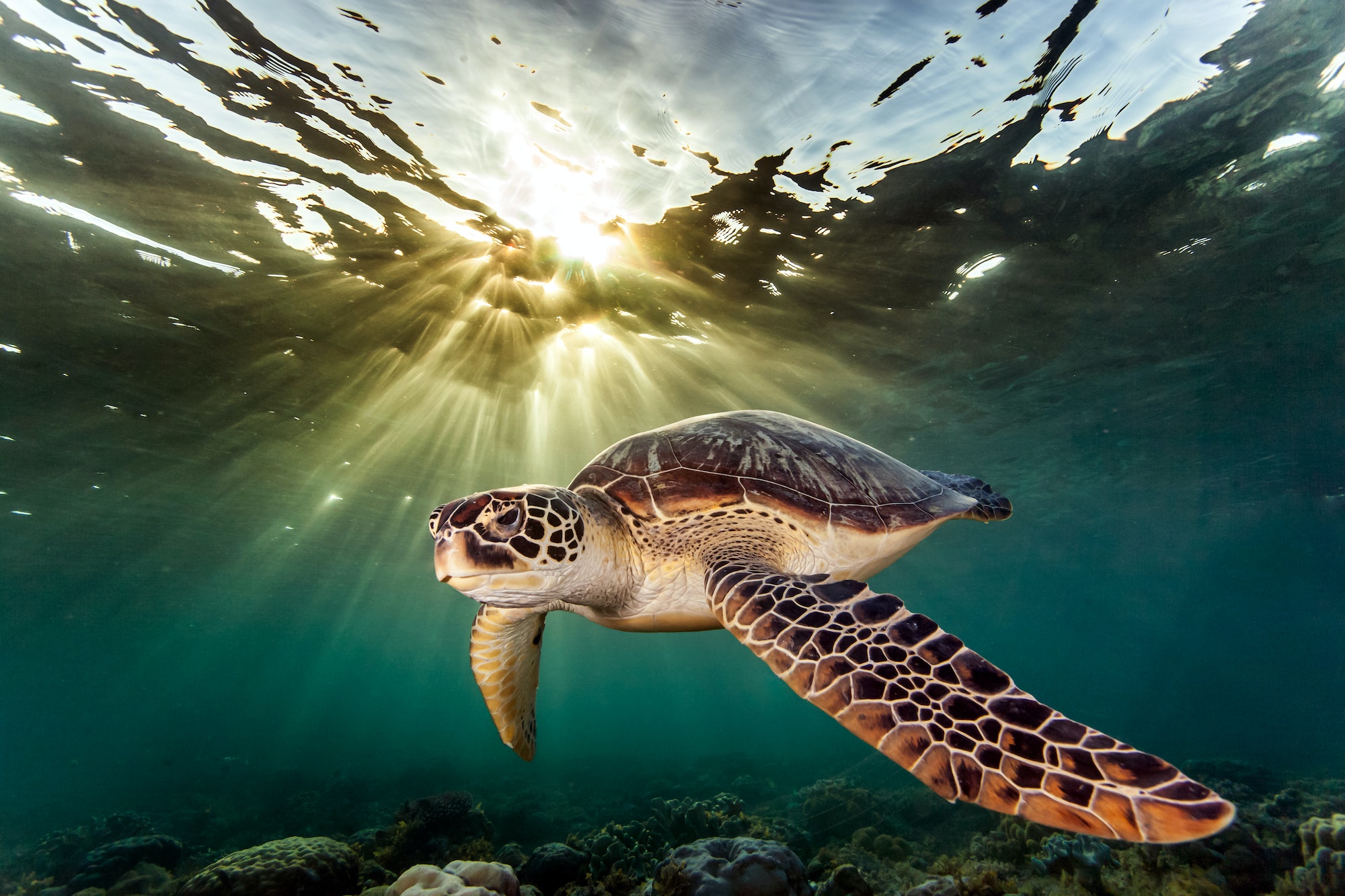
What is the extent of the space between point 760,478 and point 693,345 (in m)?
7.24

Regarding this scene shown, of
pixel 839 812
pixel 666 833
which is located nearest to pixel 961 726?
pixel 666 833

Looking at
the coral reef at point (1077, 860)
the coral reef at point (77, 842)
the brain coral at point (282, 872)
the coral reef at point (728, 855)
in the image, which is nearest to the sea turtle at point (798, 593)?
the coral reef at point (728, 855)

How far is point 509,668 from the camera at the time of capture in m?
3.72

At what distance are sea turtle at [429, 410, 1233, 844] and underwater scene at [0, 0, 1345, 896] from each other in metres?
0.02

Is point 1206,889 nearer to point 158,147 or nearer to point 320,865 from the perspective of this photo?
point 320,865

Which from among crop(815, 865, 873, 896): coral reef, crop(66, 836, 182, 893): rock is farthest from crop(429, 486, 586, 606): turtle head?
crop(66, 836, 182, 893): rock

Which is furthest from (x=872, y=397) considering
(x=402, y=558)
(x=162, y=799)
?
(x=162, y=799)

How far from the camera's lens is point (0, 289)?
7500 mm

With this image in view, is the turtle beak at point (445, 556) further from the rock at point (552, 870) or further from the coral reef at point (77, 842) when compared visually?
the coral reef at point (77, 842)

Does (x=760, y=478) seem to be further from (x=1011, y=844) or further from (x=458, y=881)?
(x=1011, y=844)

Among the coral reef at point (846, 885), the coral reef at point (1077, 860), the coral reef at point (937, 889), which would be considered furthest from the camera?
the coral reef at point (1077, 860)

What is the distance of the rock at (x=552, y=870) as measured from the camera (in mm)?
5277

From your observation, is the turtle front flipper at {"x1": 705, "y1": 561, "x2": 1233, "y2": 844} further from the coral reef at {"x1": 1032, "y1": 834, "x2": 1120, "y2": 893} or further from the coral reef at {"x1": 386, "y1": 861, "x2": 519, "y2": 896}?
the coral reef at {"x1": 1032, "y1": 834, "x2": 1120, "y2": 893}

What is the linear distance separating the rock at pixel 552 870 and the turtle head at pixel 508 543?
4416 millimetres
